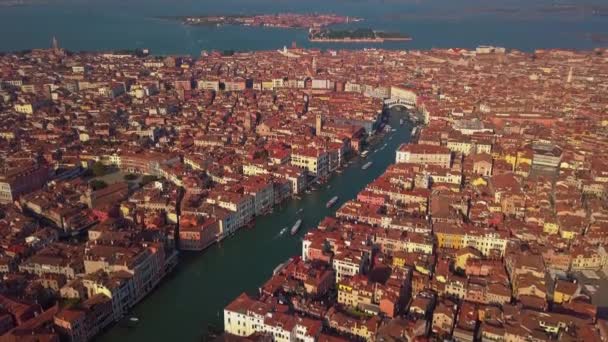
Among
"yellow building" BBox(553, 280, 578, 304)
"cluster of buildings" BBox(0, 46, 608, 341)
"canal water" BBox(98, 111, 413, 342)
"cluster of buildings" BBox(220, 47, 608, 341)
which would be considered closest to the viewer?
"cluster of buildings" BBox(220, 47, 608, 341)

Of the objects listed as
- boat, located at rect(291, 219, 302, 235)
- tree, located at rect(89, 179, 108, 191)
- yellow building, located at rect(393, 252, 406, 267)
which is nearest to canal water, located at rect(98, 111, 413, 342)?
boat, located at rect(291, 219, 302, 235)

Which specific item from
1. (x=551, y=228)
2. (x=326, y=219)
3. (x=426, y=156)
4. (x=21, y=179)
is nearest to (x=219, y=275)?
(x=326, y=219)

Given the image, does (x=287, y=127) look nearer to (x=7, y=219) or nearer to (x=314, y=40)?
(x=7, y=219)

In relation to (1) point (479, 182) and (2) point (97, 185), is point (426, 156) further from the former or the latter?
(2) point (97, 185)

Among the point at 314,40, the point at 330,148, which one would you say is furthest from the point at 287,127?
the point at 314,40

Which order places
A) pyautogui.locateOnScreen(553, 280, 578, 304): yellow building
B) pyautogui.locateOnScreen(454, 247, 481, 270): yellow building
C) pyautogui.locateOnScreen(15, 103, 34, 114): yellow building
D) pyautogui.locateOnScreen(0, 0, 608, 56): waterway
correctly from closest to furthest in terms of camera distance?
pyautogui.locateOnScreen(553, 280, 578, 304): yellow building, pyautogui.locateOnScreen(454, 247, 481, 270): yellow building, pyautogui.locateOnScreen(15, 103, 34, 114): yellow building, pyautogui.locateOnScreen(0, 0, 608, 56): waterway

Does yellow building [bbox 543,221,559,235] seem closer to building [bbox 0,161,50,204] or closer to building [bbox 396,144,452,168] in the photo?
building [bbox 396,144,452,168]
